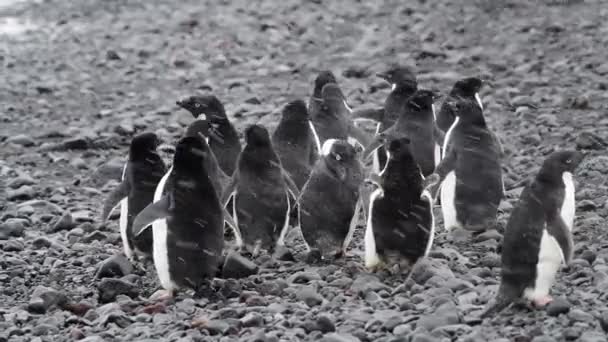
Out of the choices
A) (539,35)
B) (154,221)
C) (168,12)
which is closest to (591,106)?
(539,35)

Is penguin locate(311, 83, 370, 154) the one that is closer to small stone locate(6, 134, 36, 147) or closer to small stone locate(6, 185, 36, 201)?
small stone locate(6, 185, 36, 201)

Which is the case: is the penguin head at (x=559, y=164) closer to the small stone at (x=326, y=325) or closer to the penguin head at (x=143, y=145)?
the small stone at (x=326, y=325)

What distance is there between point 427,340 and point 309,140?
3.03m

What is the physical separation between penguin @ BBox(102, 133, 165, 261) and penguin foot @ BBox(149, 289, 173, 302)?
0.64 meters

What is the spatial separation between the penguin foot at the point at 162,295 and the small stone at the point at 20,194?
9.25 feet

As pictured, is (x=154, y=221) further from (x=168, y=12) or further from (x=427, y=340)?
(x=168, y=12)

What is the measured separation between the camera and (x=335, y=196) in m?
6.25

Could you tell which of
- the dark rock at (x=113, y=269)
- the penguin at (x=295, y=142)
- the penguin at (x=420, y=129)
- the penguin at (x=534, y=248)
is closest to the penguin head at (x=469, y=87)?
the penguin at (x=420, y=129)

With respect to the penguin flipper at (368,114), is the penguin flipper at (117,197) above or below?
below

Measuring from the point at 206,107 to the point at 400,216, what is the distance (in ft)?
7.75

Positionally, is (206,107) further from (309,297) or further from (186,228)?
(309,297)

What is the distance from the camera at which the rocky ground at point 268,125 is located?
520cm

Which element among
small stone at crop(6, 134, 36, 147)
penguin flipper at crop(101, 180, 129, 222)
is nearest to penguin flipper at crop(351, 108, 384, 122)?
penguin flipper at crop(101, 180, 129, 222)

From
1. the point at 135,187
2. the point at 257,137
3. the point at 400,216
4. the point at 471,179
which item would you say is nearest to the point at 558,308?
the point at 400,216
